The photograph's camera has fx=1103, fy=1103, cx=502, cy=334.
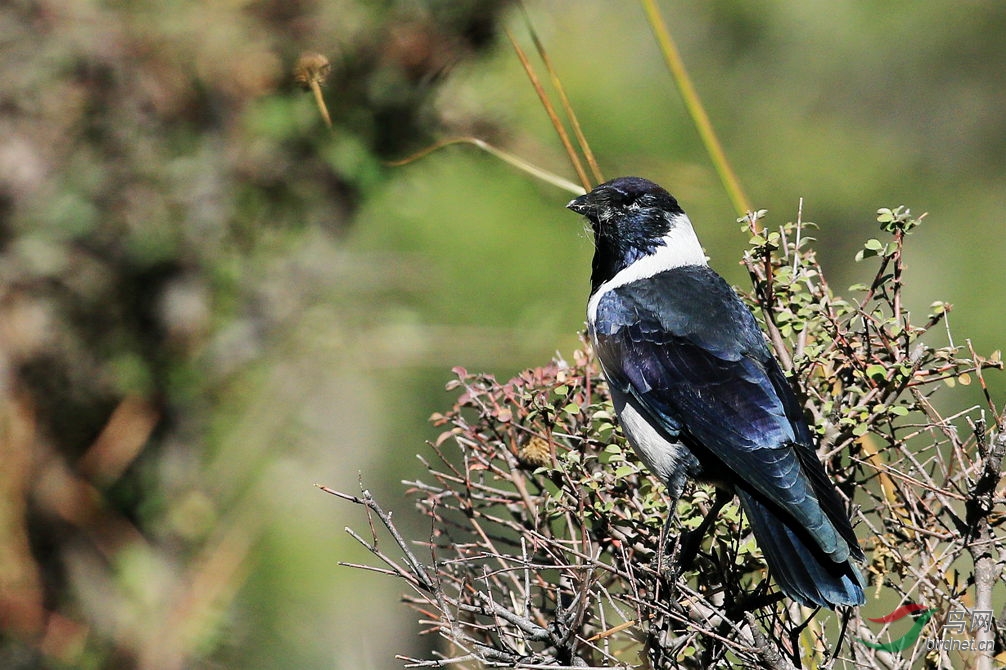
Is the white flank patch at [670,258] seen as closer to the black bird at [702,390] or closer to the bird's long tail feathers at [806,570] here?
the black bird at [702,390]

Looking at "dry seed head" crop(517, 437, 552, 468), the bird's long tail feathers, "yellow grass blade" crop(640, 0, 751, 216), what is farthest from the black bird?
"yellow grass blade" crop(640, 0, 751, 216)

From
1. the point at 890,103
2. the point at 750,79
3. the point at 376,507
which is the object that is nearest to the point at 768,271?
the point at 376,507

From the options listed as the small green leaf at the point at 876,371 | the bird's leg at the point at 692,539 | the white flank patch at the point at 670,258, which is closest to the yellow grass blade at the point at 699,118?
the white flank patch at the point at 670,258

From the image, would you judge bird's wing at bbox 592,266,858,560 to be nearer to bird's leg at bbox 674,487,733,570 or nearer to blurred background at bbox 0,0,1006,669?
bird's leg at bbox 674,487,733,570

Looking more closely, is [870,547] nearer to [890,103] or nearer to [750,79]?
[750,79]

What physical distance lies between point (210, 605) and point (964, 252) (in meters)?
8.66

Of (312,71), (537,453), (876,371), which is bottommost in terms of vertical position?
(537,453)

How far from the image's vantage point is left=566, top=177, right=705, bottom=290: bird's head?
10.5ft

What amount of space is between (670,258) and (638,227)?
132mm

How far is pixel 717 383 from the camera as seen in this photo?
2691 mm

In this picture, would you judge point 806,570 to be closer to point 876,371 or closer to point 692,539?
point 692,539

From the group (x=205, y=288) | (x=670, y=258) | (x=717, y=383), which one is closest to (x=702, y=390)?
(x=717, y=383)

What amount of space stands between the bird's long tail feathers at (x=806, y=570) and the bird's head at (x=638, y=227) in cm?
115

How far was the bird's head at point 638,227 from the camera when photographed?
321 centimetres
